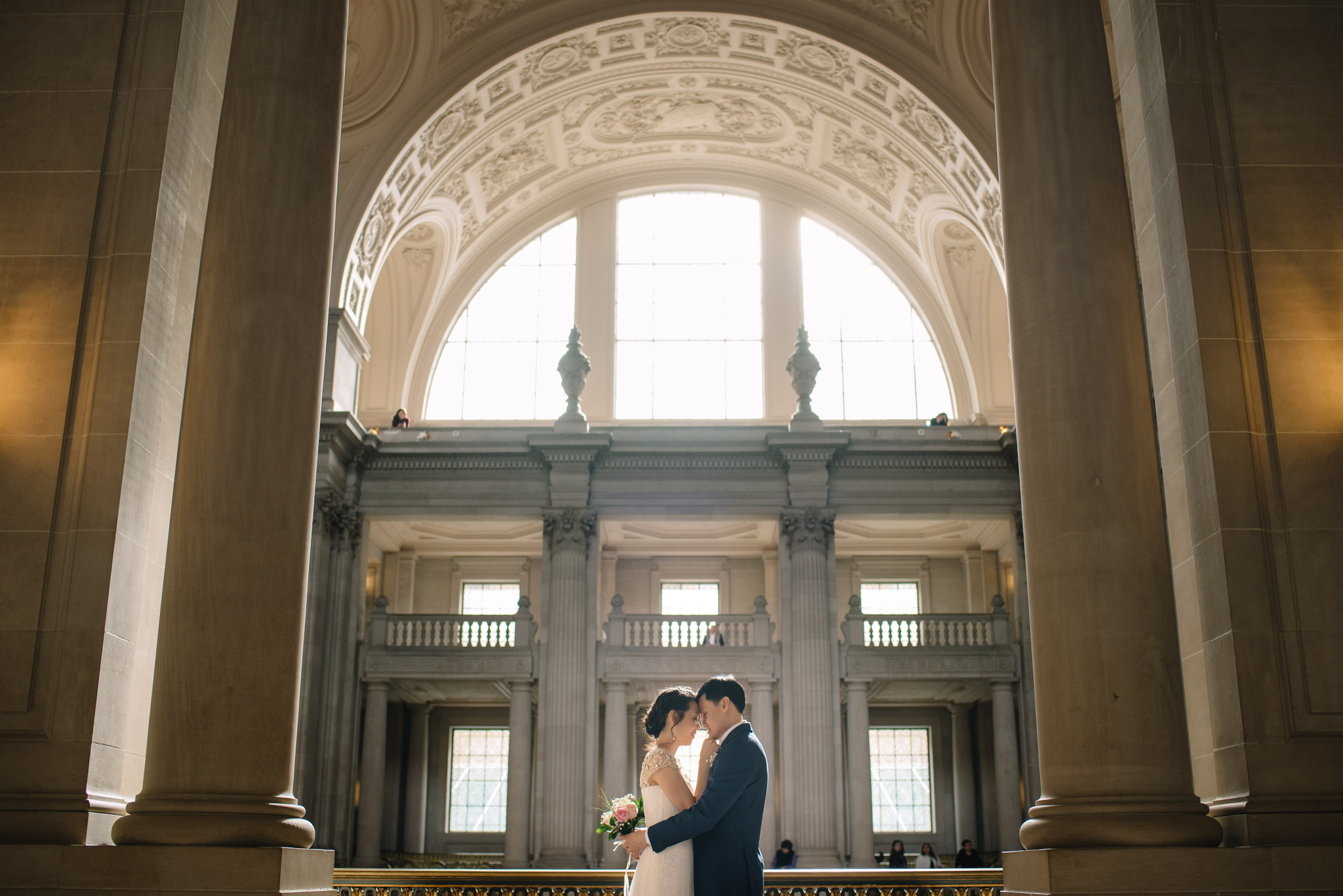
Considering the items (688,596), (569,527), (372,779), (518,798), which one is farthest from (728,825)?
(688,596)

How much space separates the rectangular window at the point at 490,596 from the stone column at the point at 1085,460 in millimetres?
21639

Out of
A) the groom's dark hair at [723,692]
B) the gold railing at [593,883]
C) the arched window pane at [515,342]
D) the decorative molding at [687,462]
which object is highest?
the arched window pane at [515,342]

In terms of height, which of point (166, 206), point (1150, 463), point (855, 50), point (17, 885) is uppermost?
point (855, 50)

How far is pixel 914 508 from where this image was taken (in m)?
22.5

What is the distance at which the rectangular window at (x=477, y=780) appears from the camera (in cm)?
2542

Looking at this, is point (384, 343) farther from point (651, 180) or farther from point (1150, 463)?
point (1150, 463)

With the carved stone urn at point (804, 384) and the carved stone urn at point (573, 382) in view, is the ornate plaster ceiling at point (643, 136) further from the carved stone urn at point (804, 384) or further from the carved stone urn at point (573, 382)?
the carved stone urn at point (573, 382)

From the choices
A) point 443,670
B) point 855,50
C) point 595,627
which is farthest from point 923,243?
point 443,670

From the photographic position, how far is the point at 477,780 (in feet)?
85.1

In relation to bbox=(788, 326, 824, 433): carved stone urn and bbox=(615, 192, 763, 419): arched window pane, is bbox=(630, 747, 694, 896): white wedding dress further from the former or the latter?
bbox=(615, 192, 763, 419): arched window pane

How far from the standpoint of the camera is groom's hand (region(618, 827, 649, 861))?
19.3ft

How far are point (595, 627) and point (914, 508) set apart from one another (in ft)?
21.1

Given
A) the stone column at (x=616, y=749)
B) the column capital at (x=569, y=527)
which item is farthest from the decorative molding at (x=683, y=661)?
the column capital at (x=569, y=527)

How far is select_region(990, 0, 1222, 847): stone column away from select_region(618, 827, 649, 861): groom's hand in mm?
1984
